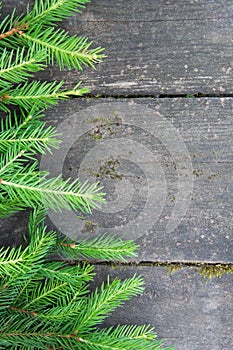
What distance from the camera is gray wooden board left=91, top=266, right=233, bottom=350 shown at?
1089mm

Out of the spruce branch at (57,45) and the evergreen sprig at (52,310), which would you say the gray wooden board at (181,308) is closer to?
the evergreen sprig at (52,310)

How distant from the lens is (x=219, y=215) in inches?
42.1

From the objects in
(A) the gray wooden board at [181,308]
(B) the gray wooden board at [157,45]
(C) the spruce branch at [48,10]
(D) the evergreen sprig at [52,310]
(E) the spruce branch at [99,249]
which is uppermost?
(C) the spruce branch at [48,10]

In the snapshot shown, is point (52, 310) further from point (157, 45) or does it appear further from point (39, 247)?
point (157, 45)

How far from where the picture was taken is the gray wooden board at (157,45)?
3.36 feet

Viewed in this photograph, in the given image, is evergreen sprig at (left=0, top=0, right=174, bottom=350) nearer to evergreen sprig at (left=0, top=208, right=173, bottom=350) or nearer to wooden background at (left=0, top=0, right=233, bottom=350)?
evergreen sprig at (left=0, top=208, right=173, bottom=350)

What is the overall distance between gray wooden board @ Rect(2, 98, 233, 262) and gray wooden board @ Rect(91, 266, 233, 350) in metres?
0.06

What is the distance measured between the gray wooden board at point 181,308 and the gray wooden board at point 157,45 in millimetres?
442

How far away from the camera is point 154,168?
1.06m

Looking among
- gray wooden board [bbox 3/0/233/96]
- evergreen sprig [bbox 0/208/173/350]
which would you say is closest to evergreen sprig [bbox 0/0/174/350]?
evergreen sprig [bbox 0/208/173/350]

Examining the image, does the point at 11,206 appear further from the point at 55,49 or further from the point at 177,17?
the point at 177,17

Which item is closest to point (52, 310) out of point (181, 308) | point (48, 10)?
point (181, 308)

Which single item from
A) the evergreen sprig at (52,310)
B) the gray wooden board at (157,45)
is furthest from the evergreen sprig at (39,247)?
the gray wooden board at (157,45)

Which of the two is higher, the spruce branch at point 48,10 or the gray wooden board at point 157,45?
the spruce branch at point 48,10
